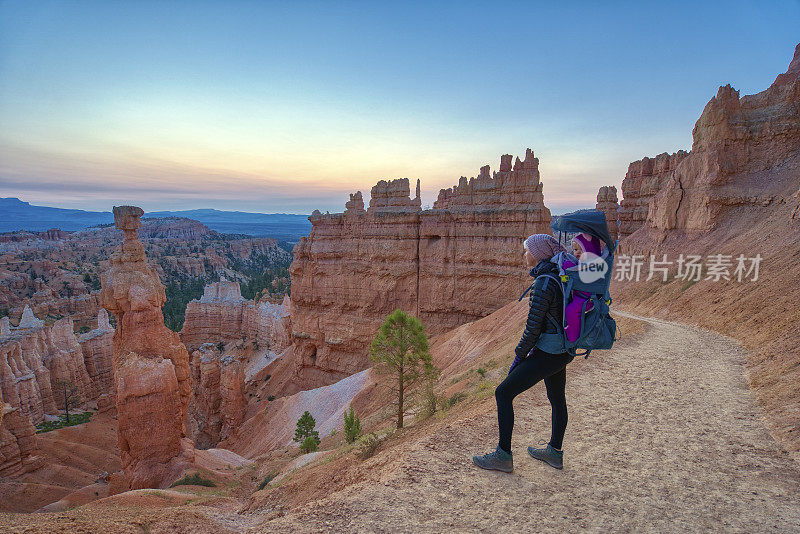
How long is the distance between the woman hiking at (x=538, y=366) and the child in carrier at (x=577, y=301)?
101 mm

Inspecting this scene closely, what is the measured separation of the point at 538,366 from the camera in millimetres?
4176

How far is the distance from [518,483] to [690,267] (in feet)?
59.7

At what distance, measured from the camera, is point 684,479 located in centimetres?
447

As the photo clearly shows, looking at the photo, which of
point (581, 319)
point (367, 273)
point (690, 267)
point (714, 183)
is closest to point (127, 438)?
point (367, 273)

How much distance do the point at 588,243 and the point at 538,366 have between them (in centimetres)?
145

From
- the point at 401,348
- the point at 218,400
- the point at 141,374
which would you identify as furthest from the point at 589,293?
the point at 218,400

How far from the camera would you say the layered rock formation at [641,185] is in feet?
111

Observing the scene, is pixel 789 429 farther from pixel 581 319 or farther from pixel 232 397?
pixel 232 397

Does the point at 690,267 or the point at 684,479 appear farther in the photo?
the point at 690,267

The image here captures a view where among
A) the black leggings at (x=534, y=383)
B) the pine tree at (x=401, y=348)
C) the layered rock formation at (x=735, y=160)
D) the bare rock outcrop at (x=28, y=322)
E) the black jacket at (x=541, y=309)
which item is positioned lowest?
the bare rock outcrop at (x=28, y=322)

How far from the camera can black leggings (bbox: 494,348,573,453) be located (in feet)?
13.7

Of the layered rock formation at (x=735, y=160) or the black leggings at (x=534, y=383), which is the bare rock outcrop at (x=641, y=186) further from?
the black leggings at (x=534, y=383)

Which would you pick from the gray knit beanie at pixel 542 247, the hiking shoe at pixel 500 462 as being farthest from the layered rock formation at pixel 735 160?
the hiking shoe at pixel 500 462

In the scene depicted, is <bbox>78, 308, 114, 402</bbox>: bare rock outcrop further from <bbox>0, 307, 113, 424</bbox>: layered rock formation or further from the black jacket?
the black jacket
